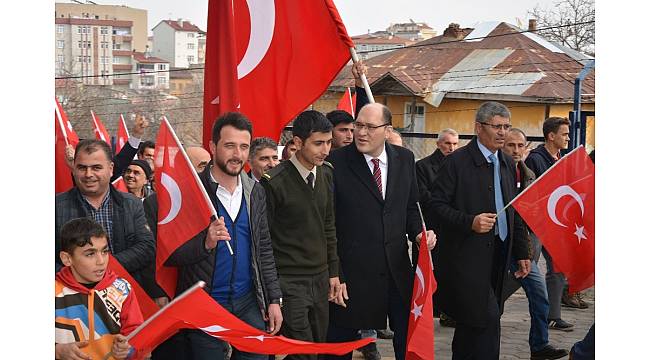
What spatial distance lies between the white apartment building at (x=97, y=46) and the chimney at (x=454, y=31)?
41.5 metres

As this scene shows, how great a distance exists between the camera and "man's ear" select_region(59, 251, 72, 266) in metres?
4.82

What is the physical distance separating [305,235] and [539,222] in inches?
66.2

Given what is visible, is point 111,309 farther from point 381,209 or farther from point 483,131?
point 483,131

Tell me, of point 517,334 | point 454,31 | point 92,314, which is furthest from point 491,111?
point 454,31

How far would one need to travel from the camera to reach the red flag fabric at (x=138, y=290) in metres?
5.38

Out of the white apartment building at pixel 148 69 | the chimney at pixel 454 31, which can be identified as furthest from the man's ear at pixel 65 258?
the white apartment building at pixel 148 69

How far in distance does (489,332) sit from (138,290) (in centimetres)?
275

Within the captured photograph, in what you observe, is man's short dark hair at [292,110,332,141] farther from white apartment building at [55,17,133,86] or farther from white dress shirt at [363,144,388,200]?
white apartment building at [55,17,133,86]

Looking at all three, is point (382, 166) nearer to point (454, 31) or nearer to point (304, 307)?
point (304, 307)

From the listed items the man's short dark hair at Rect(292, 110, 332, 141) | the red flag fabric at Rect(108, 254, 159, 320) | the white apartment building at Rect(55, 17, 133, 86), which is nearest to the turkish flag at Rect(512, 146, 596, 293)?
the man's short dark hair at Rect(292, 110, 332, 141)

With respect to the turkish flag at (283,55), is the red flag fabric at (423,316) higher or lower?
lower

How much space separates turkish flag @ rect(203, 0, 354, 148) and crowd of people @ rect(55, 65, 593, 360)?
36cm

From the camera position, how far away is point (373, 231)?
6.80m

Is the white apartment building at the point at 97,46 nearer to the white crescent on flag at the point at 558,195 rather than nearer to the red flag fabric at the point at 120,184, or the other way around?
the red flag fabric at the point at 120,184
